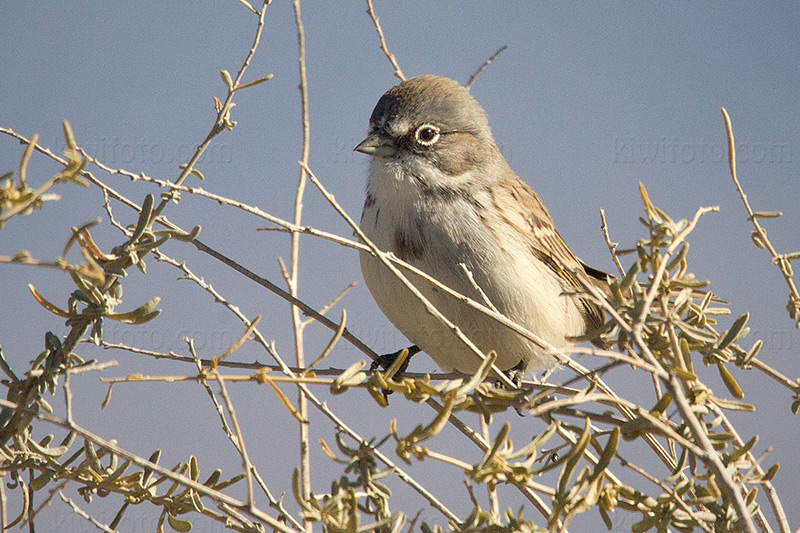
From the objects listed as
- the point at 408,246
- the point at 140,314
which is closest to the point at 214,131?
the point at 140,314

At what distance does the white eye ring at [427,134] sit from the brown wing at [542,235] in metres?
0.38

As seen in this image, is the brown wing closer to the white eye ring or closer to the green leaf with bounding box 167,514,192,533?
the white eye ring

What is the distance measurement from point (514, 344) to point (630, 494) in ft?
5.55

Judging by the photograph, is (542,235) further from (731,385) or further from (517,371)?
(731,385)

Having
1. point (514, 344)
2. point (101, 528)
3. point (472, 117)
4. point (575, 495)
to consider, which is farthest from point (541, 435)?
point (472, 117)

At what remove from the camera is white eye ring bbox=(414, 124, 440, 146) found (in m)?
3.48

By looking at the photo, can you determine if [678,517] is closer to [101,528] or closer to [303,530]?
[303,530]

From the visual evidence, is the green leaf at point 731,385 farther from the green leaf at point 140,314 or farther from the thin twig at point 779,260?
the green leaf at point 140,314

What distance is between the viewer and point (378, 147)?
3426mm

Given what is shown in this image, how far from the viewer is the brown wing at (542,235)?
339 cm

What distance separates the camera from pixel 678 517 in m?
1.46

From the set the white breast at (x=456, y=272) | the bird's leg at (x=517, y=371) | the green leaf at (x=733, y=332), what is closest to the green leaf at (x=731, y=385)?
the green leaf at (x=733, y=332)

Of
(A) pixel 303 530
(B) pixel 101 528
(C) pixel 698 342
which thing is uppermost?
(C) pixel 698 342

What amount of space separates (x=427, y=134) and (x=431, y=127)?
6 centimetres
